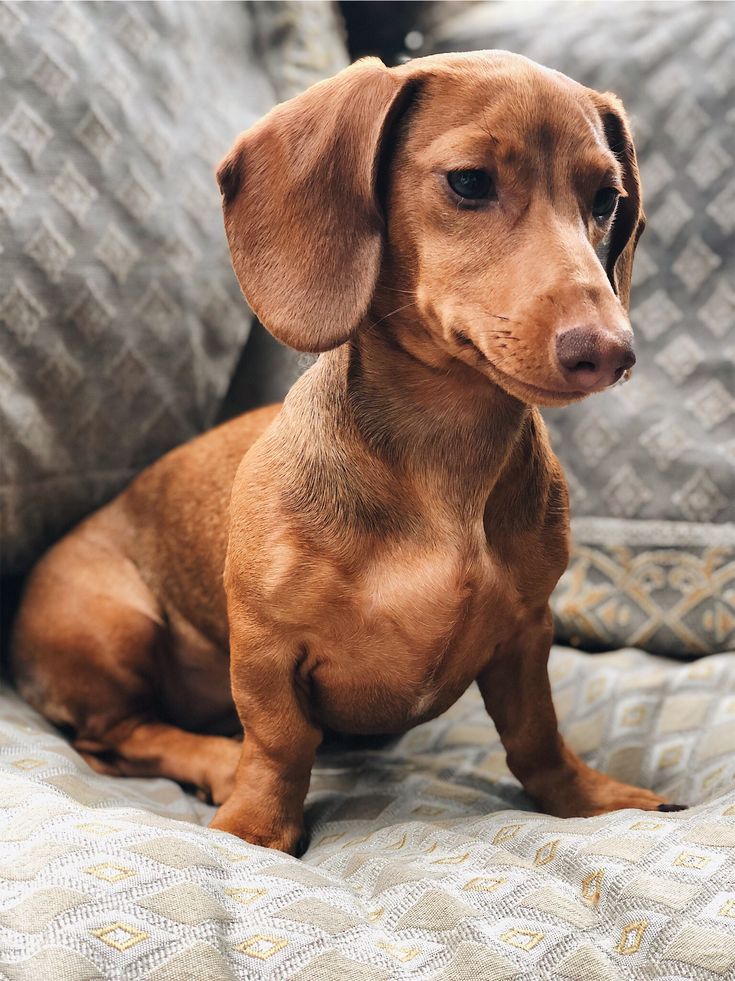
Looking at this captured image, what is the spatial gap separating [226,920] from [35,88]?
1305 mm

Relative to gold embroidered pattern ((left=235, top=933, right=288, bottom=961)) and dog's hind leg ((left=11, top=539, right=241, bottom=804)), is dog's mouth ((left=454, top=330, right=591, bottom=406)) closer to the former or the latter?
gold embroidered pattern ((left=235, top=933, right=288, bottom=961))

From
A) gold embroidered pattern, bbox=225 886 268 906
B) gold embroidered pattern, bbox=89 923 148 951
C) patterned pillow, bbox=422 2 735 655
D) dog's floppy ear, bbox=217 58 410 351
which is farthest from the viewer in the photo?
patterned pillow, bbox=422 2 735 655

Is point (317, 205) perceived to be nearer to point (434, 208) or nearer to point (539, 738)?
point (434, 208)

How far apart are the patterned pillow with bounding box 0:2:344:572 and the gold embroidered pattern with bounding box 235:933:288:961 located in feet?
3.21

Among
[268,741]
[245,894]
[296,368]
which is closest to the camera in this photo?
[245,894]

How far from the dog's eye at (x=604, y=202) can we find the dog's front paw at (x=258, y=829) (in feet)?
2.56

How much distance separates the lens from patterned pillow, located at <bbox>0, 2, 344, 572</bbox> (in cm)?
165

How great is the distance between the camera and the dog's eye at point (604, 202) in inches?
43.6

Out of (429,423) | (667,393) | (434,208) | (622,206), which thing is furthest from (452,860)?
(667,393)

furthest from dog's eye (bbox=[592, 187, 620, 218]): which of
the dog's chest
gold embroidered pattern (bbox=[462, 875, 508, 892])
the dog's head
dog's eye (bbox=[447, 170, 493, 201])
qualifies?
gold embroidered pattern (bbox=[462, 875, 508, 892])

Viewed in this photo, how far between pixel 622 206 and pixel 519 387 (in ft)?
1.27

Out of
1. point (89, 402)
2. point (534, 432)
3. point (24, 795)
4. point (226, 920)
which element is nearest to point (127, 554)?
point (89, 402)

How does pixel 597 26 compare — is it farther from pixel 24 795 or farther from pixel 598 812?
pixel 24 795

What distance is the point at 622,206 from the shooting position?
1262mm
